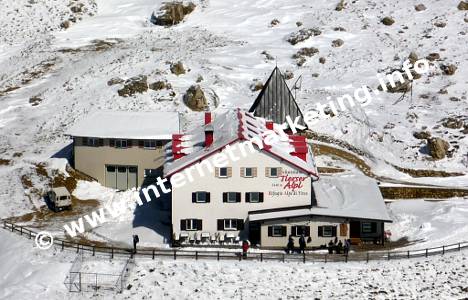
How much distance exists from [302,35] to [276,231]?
151 ft

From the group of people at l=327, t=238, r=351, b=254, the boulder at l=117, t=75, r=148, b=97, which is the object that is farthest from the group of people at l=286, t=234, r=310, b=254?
the boulder at l=117, t=75, r=148, b=97

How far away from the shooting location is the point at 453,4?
312 ft

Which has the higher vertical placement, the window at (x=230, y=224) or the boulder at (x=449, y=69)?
the boulder at (x=449, y=69)

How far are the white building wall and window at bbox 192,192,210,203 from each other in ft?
0.76

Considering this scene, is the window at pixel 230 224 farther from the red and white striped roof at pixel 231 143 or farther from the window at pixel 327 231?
the window at pixel 327 231

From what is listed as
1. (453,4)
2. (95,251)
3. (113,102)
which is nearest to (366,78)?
(453,4)

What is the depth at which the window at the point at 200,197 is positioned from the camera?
170ft

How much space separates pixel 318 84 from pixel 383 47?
39.3 ft

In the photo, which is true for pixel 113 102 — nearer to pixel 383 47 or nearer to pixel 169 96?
pixel 169 96

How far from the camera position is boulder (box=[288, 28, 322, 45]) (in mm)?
91000

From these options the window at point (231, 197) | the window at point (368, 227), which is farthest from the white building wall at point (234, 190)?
the window at point (368, 227)

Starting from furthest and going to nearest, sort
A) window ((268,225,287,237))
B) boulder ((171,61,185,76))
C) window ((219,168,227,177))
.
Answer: boulder ((171,61,185,76)) < window ((219,168,227,177)) < window ((268,225,287,237))

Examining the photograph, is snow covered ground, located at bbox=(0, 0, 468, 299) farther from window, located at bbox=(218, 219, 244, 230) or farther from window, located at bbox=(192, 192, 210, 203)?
window, located at bbox=(218, 219, 244, 230)

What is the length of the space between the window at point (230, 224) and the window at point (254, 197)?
5.33 ft
